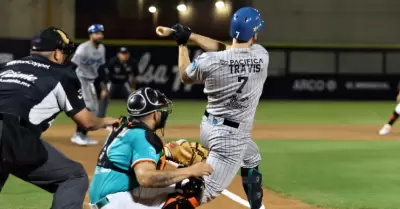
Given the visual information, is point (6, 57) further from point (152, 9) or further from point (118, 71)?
point (118, 71)

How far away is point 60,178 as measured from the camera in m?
6.15

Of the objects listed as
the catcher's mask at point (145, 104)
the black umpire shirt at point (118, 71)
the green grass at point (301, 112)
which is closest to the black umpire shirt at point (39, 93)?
the catcher's mask at point (145, 104)

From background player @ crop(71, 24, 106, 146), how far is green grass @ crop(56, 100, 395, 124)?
15.6 feet

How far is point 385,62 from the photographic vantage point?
2873 cm

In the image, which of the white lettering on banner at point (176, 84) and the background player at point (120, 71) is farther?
the white lettering on banner at point (176, 84)

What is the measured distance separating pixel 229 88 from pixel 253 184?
1.30 m

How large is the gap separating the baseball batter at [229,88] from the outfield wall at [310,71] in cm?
1966

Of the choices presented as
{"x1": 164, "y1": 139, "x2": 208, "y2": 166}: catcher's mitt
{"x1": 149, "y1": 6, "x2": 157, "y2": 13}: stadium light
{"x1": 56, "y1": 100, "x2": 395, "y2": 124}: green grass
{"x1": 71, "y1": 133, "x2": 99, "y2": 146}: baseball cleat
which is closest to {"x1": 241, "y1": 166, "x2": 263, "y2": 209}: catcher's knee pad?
{"x1": 164, "y1": 139, "x2": 208, "y2": 166}: catcher's mitt

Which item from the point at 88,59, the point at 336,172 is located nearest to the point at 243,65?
the point at 336,172

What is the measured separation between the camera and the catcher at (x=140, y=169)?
5.09m

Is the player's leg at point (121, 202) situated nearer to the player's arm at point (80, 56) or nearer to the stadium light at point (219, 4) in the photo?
the player's arm at point (80, 56)

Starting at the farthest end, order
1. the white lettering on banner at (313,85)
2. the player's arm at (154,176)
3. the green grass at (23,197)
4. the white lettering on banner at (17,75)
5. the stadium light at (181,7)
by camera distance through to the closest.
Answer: the stadium light at (181,7) < the white lettering on banner at (313,85) < the green grass at (23,197) < the white lettering on banner at (17,75) < the player's arm at (154,176)

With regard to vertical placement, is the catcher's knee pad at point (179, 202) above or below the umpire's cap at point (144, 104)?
below

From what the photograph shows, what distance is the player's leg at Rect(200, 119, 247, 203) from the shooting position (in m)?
6.39
